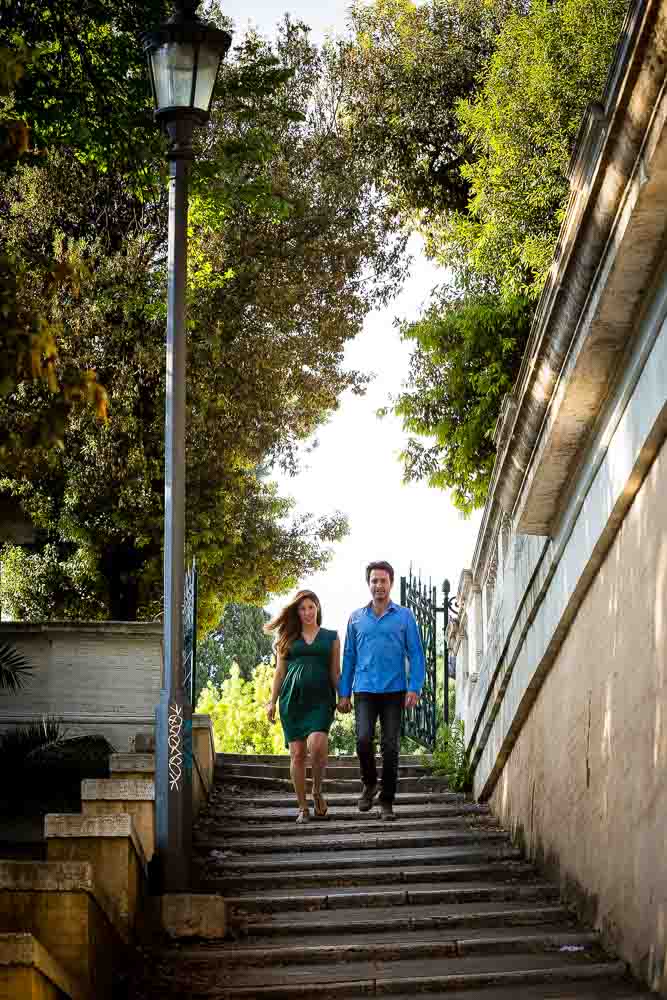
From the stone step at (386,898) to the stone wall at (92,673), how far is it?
16.6 feet

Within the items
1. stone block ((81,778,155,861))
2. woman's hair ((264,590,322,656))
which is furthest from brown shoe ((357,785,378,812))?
stone block ((81,778,155,861))

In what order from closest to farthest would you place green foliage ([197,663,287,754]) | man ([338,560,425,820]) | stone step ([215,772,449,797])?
man ([338,560,425,820]) < stone step ([215,772,449,797]) < green foliage ([197,663,287,754])

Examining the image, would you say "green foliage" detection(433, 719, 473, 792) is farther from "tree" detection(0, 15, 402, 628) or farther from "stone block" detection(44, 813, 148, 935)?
"tree" detection(0, 15, 402, 628)

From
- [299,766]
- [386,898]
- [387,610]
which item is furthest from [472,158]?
[386,898]

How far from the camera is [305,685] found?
10164mm

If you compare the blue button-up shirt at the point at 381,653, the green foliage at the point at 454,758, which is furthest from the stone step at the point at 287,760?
the blue button-up shirt at the point at 381,653

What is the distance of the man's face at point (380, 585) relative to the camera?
10109mm

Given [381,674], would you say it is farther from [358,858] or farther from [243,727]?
[243,727]

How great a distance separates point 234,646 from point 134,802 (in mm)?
41556

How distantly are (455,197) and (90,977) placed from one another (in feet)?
61.1

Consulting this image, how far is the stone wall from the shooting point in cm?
1289

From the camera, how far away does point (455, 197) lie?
891 inches

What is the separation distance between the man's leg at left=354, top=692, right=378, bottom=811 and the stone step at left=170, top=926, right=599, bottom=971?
3.13m

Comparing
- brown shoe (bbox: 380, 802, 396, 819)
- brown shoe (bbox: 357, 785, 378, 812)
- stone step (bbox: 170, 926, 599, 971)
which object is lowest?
stone step (bbox: 170, 926, 599, 971)
